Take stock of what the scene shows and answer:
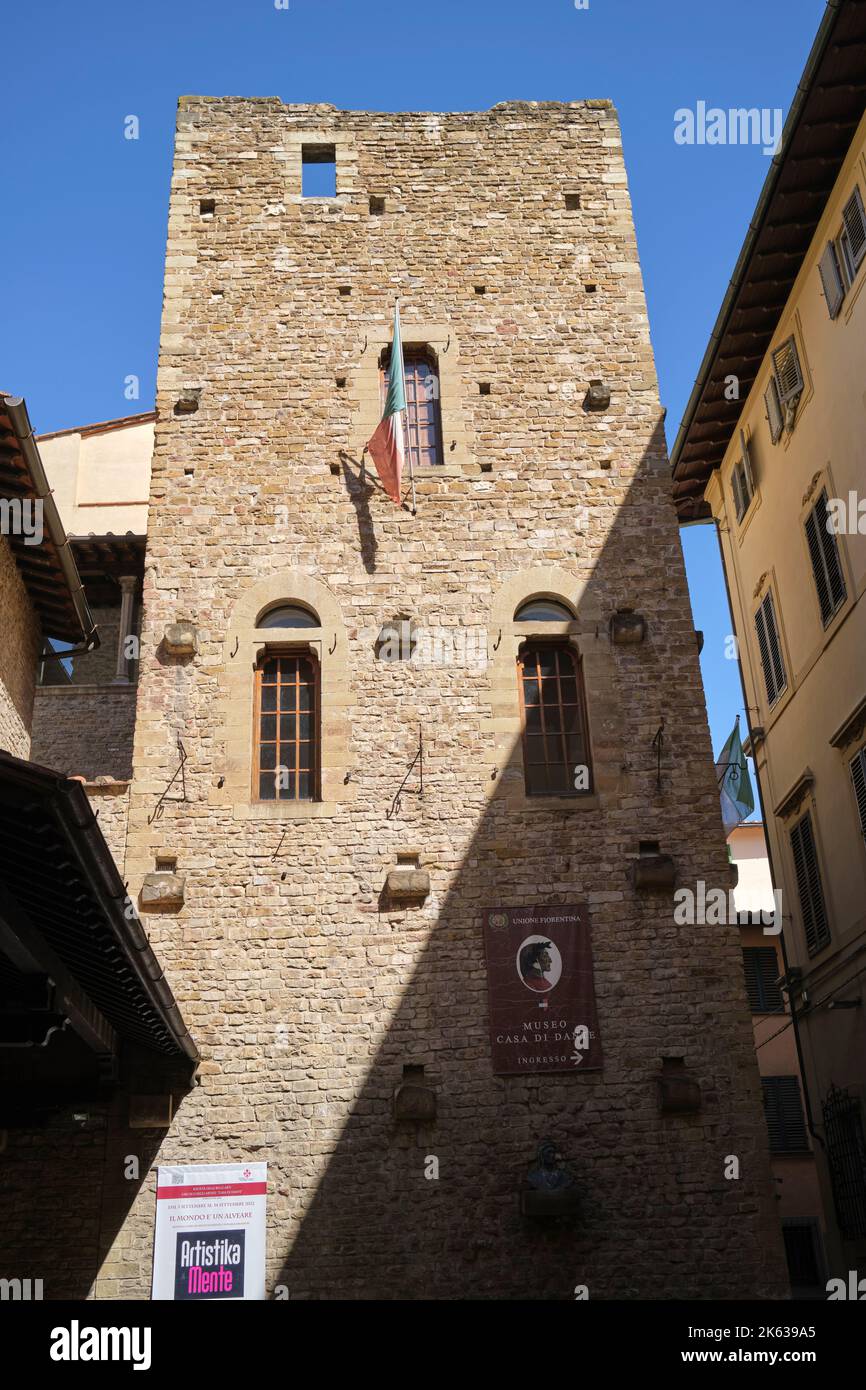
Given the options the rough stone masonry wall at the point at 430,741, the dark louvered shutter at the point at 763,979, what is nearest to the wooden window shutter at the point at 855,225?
the rough stone masonry wall at the point at 430,741

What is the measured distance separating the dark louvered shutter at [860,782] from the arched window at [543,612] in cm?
311

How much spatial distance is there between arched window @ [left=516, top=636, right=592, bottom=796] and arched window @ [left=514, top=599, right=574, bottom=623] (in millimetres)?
90

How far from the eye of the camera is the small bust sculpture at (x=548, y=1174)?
415 inches

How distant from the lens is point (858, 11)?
1176cm

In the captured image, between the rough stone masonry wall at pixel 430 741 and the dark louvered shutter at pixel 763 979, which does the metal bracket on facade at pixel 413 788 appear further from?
the dark louvered shutter at pixel 763 979

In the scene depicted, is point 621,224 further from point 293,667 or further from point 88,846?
point 88,846

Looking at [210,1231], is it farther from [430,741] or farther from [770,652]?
[770,652]

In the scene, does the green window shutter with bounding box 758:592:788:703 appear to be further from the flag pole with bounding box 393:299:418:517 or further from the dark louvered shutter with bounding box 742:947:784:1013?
the dark louvered shutter with bounding box 742:947:784:1013

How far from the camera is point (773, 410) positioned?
15.8m

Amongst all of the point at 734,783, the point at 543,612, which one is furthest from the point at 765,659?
the point at 543,612

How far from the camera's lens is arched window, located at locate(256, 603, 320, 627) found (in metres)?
13.0

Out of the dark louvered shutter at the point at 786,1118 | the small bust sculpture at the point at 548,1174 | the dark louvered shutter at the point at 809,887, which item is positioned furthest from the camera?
the dark louvered shutter at the point at 786,1118

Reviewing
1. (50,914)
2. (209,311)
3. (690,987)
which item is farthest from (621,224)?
(50,914)

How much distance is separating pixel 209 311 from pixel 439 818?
608cm
